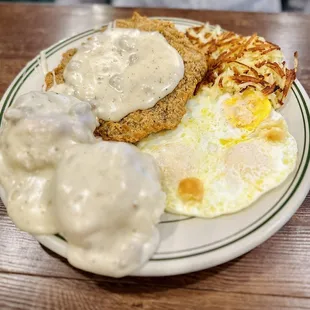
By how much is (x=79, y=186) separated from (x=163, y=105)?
0.75 metres

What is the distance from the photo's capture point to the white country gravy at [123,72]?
6.88 feet

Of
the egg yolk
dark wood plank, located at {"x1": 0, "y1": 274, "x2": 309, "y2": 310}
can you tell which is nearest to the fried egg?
the egg yolk

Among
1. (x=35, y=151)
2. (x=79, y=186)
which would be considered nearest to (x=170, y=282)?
(x=79, y=186)

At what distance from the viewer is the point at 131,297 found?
169cm

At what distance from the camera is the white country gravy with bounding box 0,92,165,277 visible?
1.54 m

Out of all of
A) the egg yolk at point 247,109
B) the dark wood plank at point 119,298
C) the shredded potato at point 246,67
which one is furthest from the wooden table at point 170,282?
the shredded potato at point 246,67

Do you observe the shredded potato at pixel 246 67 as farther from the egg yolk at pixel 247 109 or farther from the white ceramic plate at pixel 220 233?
the white ceramic plate at pixel 220 233

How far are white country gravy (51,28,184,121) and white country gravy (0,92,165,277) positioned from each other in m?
0.24

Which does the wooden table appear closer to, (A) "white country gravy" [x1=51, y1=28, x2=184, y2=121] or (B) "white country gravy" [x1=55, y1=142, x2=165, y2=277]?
(B) "white country gravy" [x1=55, y1=142, x2=165, y2=277]

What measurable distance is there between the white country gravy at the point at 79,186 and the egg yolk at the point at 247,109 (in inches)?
23.6

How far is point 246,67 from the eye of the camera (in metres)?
2.31

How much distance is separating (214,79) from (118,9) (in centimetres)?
137

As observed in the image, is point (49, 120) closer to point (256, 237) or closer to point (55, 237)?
point (55, 237)

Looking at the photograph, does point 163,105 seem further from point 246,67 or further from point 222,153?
point 246,67
